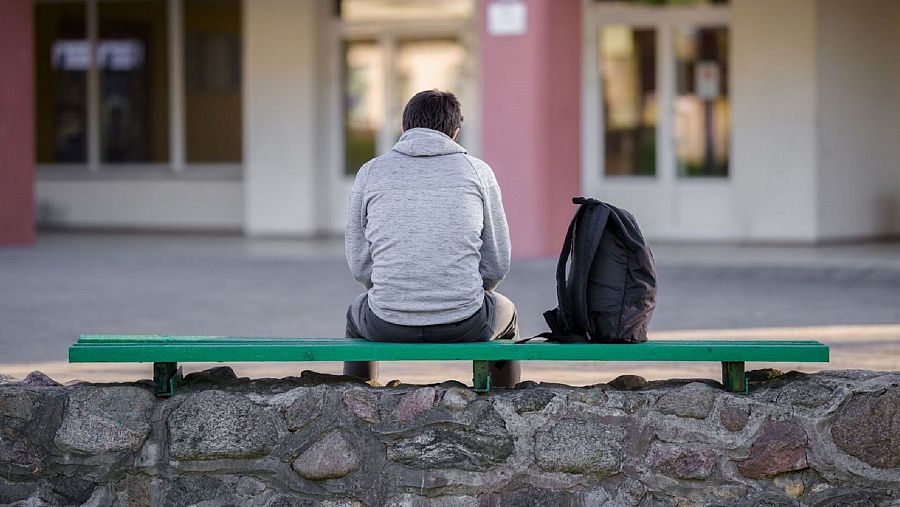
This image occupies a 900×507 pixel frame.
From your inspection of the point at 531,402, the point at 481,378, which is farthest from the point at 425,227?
the point at 531,402

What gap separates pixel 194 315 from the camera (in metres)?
9.71

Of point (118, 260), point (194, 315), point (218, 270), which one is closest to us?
point (194, 315)

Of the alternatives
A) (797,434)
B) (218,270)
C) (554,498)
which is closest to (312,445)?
(554,498)

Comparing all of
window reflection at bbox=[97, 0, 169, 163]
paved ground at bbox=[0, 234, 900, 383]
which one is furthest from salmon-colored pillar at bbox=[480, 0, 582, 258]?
window reflection at bbox=[97, 0, 169, 163]

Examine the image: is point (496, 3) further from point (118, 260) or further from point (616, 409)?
point (616, 409)

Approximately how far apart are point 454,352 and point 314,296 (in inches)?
244

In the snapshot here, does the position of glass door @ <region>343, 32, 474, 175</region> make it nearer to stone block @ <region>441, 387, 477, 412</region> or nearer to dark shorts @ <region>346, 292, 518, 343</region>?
dark shorts @ <region>346, 292, 518, 343</region>

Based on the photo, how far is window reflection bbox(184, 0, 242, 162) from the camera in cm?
1894

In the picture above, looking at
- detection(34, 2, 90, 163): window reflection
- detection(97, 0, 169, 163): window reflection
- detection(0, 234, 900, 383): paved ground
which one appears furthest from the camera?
detection(34, 2, 90, 163): window reflection

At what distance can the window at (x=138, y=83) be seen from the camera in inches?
749

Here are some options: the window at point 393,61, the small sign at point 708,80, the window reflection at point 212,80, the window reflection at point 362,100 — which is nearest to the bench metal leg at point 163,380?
the small sign at point 708,80

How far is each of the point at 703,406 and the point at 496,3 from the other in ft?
30.6

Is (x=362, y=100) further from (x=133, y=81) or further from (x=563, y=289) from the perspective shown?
(x=563, y=289)

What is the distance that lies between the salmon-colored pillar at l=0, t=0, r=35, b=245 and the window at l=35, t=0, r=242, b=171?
3254 millimetres
